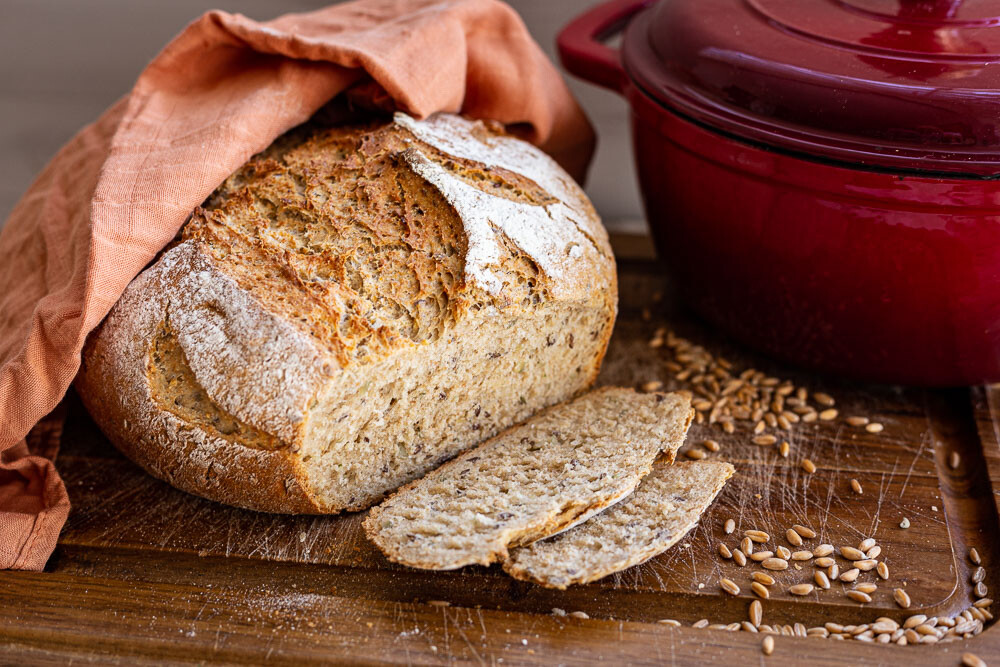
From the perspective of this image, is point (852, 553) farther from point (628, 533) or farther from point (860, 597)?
point (628, 533)

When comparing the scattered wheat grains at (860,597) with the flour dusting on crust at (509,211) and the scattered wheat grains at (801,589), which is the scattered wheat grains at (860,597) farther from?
the flour dusting on crust at (509,211)

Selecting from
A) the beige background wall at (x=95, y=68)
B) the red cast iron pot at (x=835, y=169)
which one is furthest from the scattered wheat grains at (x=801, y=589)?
the beige background wall at (x=95, y=68)

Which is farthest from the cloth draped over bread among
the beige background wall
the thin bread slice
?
the thin bread slice

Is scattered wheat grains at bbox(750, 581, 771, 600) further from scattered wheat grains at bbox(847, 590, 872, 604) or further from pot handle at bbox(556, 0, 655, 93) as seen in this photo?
pot handle at bbox(556, 0, 655, 93)

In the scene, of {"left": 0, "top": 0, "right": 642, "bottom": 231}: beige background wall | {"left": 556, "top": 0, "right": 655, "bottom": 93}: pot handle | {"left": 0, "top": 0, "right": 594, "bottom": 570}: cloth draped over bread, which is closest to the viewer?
{"left": 0, "top": 0, "right": 594, "bottom": 570}: cloth draped over bread

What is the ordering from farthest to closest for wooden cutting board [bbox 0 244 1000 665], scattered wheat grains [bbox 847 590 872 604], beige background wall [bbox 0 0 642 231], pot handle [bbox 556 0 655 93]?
beige background wall [bbox 0 0 642 231], pot handle [bbox 556 0 655 93], scattered wheat grains [bbox 847 590 872 604], wooden cutting board [bbox 0 244 1000 665]

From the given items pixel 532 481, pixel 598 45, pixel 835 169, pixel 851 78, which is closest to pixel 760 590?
pixel 532 481
